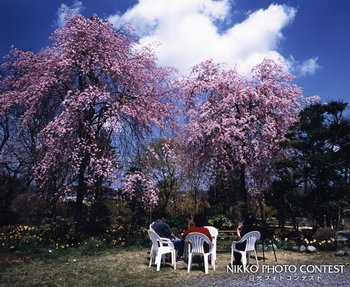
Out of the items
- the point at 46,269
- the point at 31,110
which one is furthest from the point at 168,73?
the point at 46,269

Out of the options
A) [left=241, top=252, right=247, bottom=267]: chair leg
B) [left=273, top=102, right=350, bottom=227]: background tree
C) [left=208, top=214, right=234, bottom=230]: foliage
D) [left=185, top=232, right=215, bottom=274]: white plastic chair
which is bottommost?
[left=241, top=252, right=247, bottom=267]: chair leg

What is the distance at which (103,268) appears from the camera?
842cm

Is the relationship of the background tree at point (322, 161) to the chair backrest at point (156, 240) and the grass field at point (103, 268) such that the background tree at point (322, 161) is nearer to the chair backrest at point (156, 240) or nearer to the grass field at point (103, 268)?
the grass field at point (103, 268)

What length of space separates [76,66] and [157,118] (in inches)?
134

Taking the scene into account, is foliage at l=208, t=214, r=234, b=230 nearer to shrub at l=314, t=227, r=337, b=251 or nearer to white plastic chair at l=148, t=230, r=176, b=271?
shrub at l=314, t=227, r=337, b=251

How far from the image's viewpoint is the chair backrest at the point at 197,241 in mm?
8023

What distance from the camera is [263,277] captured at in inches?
293

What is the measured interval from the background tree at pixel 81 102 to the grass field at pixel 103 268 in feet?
9.76

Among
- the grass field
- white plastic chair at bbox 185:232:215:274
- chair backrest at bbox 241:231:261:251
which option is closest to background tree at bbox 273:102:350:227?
the grass field

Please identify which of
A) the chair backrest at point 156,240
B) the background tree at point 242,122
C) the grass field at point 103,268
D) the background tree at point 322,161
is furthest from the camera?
the background tree at point 242,122

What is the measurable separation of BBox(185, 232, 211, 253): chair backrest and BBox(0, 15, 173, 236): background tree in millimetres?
4733

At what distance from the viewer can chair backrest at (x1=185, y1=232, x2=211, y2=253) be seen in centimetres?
802

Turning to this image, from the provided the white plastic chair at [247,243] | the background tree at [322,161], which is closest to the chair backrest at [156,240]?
the white plastic chair at [247,243]

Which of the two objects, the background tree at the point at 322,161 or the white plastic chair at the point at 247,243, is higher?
the background tree at the point at 322,161
